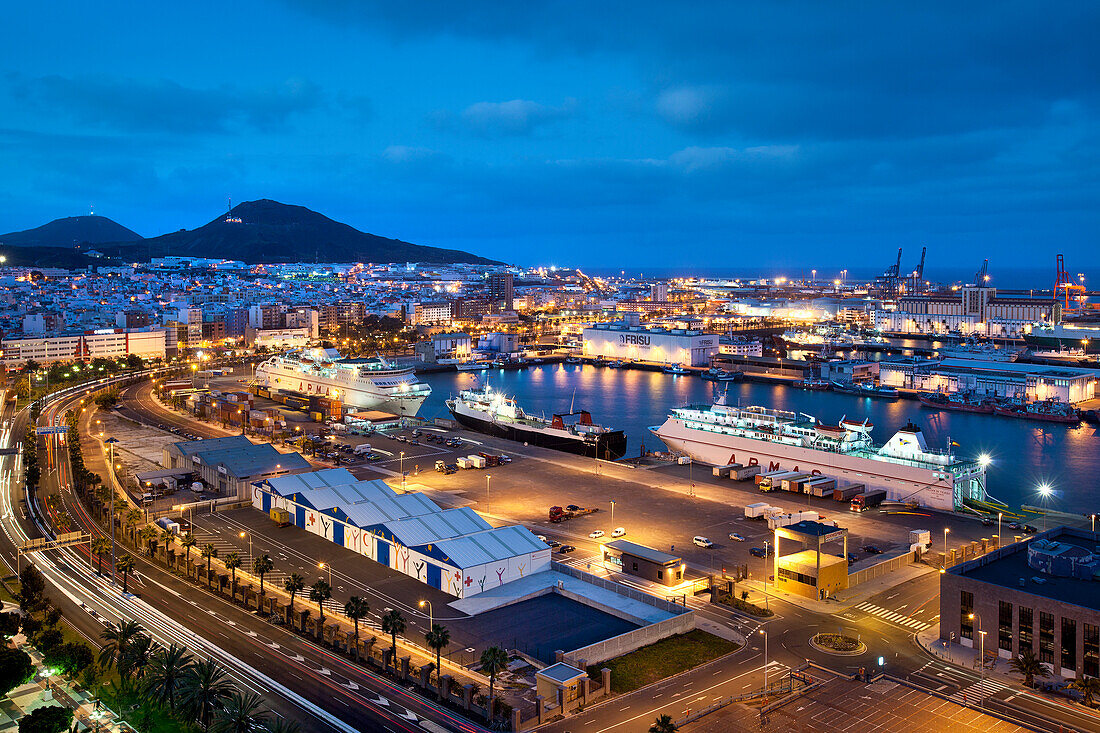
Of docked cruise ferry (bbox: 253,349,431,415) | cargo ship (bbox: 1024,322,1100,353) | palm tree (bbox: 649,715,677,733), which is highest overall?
cargo ship (bbox: 1024,322,1100,353)

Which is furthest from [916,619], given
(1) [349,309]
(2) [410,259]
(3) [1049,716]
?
(2) [410,259]

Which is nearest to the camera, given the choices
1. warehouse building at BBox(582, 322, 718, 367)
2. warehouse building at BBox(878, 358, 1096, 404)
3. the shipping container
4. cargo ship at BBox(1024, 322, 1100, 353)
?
the shipping container

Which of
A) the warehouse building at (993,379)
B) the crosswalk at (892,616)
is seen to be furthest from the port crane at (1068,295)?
the crosswalk at (892,616)

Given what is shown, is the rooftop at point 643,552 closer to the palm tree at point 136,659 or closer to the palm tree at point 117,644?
the palm tree at point 136,659

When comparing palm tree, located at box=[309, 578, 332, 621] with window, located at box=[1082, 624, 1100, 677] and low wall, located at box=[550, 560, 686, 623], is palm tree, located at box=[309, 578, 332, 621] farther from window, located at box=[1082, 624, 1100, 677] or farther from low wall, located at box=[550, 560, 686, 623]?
window, located at box=[1082, 624, 1100, 677]

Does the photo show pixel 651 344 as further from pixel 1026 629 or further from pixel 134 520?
pixel 1026 629

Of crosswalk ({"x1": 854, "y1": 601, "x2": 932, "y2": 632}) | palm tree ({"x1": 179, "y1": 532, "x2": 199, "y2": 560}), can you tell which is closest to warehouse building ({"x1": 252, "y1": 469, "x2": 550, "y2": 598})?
palm tree ({"x1": 179, "y1": 532, "x2": 199, "y2": 560})

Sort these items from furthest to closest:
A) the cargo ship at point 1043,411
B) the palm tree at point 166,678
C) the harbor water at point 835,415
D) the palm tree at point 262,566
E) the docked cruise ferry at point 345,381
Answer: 1. the docked cruise ferry at point 345,381
2. the cargo ship at point 1043,411
3. the harbor water at point 835,415
4. the palm tree at point 262,566
5. the palm tree at point 166,678
